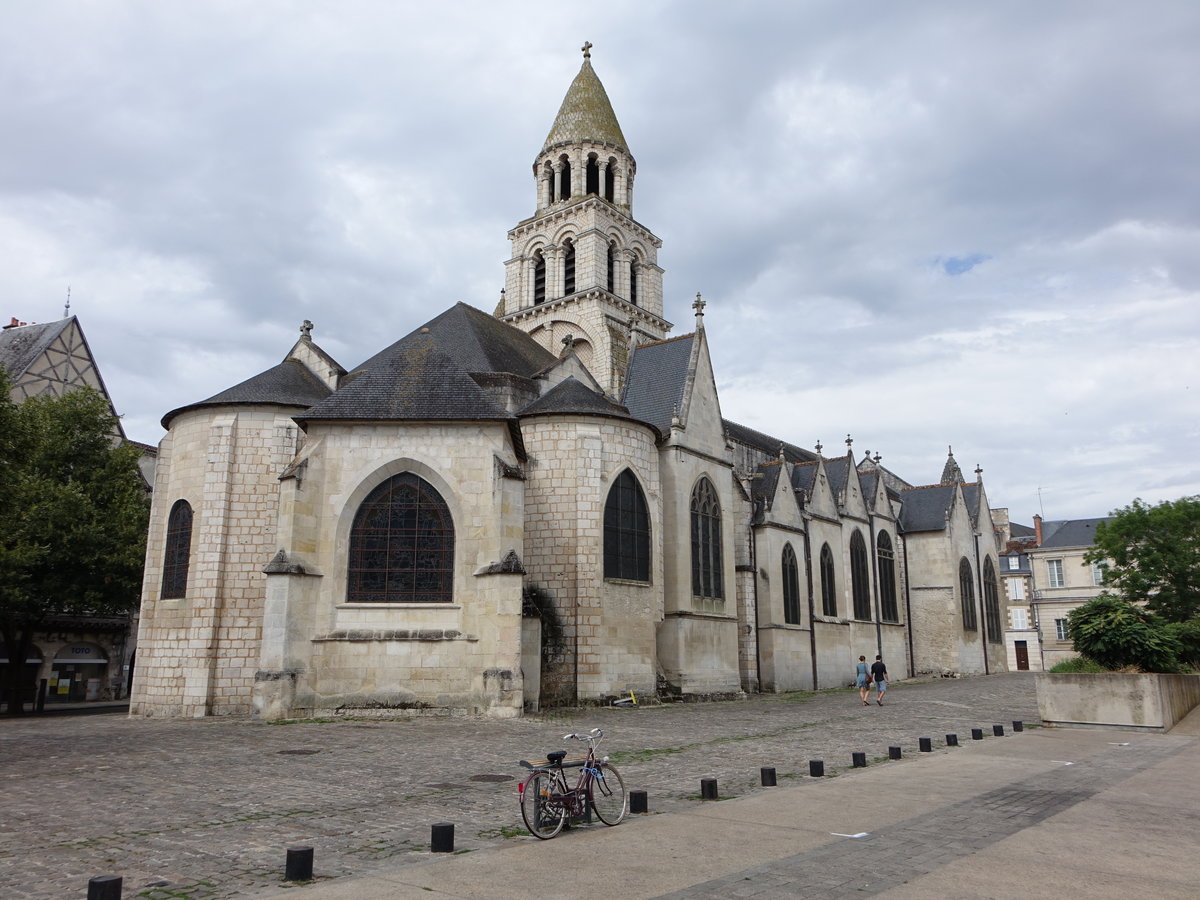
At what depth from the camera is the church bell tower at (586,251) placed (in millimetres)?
39531

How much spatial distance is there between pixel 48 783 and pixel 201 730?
22.3ft

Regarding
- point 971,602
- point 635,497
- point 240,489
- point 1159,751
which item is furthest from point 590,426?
point 971,602

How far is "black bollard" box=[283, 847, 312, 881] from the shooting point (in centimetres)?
588

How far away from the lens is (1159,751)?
12.7m

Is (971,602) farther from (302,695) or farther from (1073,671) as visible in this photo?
(302,695)

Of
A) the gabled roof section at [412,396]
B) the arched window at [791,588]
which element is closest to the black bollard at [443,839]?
the gabled roof section at [412,396]

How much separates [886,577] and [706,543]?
60.5ft

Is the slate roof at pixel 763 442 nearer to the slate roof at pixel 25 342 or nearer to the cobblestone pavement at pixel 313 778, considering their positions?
the cobblestone pavement at pixel 313 778

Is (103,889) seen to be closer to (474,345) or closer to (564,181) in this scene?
(474,345)

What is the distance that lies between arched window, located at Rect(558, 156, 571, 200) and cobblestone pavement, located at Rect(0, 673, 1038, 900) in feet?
94.2

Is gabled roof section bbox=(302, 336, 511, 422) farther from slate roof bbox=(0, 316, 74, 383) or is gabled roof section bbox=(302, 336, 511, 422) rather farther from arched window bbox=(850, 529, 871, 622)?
slate roof bbox=(0, 316, 74, 383)

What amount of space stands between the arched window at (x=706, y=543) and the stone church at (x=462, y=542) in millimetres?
90

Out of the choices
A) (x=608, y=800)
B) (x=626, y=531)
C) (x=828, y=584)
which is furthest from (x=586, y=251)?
(x=608, y=800)

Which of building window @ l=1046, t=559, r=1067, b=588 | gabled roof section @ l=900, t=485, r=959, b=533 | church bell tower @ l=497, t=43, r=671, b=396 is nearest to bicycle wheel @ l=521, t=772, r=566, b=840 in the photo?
church bell tower @ l=497, t=43, r=671, b=396
